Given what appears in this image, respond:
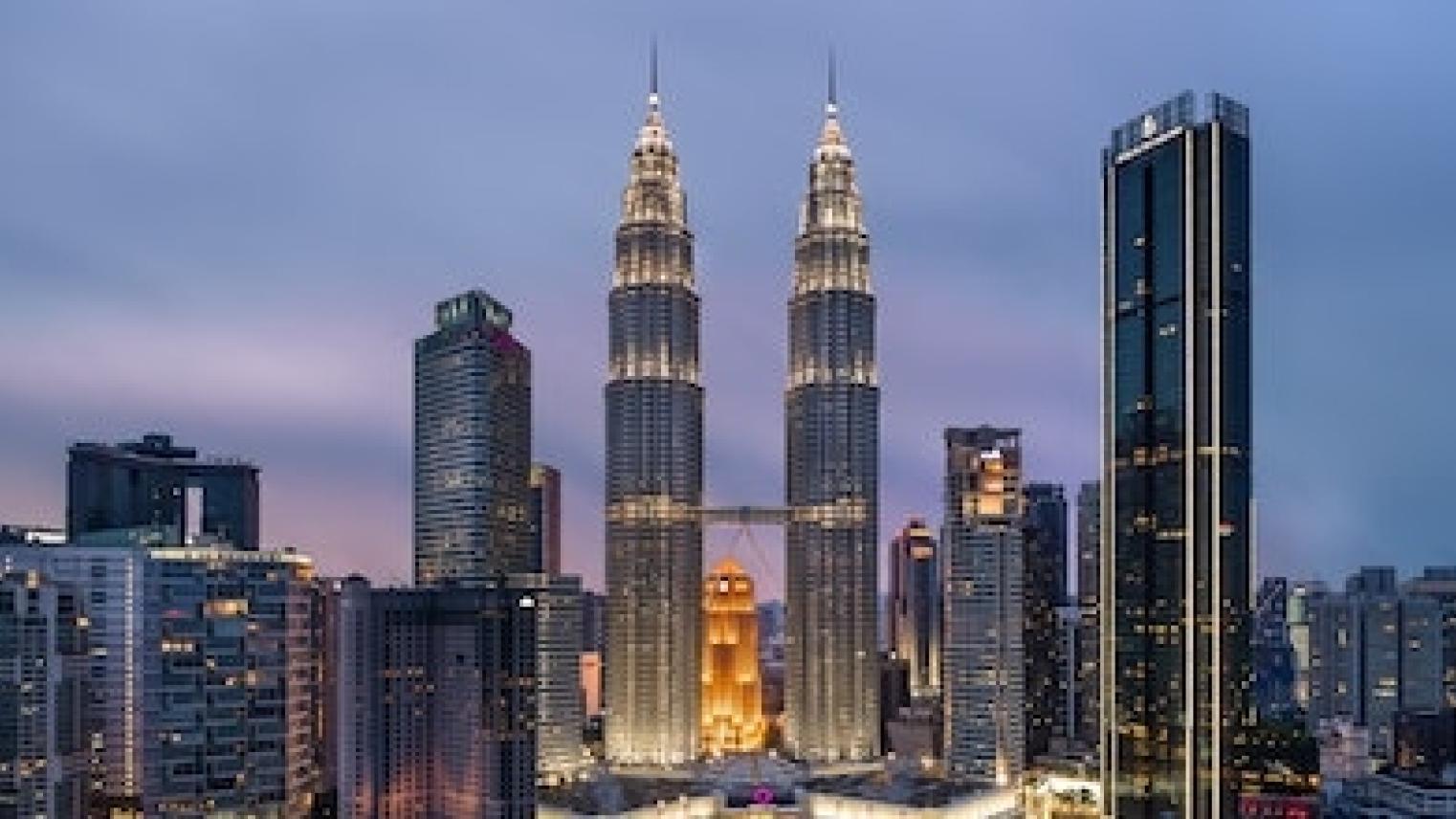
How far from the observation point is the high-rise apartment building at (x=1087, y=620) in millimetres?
87938

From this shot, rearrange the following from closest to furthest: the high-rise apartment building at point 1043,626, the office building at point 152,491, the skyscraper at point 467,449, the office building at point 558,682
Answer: the office building at point 152,491 → the office building at point 558,682 → the skyscraper at point 467,449 → the high-rise apartment building at point 1043,626

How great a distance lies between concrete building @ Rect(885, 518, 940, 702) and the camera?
11012cm

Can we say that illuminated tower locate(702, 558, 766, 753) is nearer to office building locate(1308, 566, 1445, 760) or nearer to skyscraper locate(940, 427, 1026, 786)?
skyscraper locate(940, 427, 1026, 786)

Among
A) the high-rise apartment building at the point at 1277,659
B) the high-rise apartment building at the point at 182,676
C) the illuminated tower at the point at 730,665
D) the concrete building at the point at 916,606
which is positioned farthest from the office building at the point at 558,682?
the high-rise apartment building at the point at 1277,659

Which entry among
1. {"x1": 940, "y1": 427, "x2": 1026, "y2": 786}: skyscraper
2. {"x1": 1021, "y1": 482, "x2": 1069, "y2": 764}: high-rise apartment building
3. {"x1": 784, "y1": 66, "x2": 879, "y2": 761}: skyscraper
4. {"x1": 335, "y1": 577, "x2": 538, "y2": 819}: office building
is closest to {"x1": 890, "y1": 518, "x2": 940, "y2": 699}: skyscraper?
{"x1": 1021, "y1": 482, "x2": 1069, "y2": 764}: high-rise apartment building

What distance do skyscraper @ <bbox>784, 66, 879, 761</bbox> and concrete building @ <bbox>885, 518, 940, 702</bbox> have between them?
2693 centimetres

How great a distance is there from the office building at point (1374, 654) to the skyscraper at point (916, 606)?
114 ft

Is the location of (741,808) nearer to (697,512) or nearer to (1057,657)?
(697,512)

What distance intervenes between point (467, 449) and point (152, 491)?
19.7 metres

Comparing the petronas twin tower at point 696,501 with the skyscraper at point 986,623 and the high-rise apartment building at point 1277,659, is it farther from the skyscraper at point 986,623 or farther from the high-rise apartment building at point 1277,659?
the high-rise apartment building at point 1277,659

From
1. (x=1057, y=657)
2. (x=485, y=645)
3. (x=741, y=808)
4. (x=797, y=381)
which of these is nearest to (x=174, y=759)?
(x=485, y=645)

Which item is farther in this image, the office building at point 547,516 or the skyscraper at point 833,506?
the office building at point 547,516

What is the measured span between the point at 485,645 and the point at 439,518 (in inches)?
950

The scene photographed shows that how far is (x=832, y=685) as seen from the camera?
79.4m
